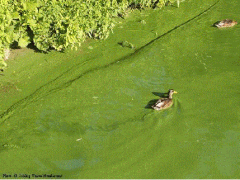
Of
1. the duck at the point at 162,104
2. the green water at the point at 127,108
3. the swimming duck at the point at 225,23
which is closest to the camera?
the green water at the point at 127,108

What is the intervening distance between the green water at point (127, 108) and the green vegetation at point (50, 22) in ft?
1.14

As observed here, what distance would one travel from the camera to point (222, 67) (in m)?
7.45

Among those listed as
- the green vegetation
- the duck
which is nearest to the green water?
the duck

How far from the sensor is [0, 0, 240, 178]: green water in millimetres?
5230

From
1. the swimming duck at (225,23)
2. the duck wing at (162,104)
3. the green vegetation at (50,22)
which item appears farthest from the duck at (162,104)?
the swimming duck at (225,23)

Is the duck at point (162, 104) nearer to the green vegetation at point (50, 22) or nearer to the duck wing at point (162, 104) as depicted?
the duck wing at point (162, 104)

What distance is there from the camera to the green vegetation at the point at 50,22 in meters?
7.18

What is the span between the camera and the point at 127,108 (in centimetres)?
627

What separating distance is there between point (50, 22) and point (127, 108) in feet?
8.02

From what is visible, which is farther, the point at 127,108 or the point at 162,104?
the point at 127,108

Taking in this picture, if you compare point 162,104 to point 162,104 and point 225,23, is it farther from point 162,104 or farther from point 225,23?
point 225,23

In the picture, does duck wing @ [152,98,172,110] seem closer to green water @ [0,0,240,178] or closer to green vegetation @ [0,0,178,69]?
green water @ [0,0,240,178]

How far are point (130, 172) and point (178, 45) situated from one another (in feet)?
13.1

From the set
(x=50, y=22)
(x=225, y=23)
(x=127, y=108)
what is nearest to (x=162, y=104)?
(x=127, y=108)
